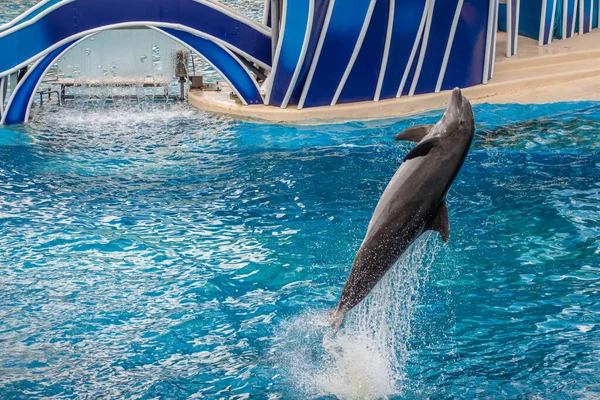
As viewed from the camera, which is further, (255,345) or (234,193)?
(234,193)

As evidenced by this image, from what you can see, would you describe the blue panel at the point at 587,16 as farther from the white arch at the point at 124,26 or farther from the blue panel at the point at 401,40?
the white arch at the point at 124,26

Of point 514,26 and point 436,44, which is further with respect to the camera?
point 514,26

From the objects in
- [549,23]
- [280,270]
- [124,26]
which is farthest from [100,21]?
[549,23]

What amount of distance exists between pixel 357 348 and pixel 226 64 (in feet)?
21.8

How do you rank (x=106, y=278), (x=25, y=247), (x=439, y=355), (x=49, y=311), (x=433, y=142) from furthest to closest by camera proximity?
1. (x=25, y=247)
2. (x=106, y=278)
3. (x=49, y=311)
4. (x=439, y=355)
5. (x=433, y=142)

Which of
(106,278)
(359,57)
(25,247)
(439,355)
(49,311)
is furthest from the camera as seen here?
(359,57)

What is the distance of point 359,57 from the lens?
438 inches

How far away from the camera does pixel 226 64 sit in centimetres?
1153

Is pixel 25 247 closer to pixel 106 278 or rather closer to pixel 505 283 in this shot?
pixel 106 278

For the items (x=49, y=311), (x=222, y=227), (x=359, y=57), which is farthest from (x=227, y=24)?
(x=49, y=311)

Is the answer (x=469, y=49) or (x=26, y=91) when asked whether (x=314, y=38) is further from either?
(x=26, y=91)

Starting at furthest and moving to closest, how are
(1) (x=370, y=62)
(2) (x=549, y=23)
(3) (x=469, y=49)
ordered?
1. (2) (x=549, y=23)
2. (3) (x=469, y=49)
3. (1) (x=370, y=62)

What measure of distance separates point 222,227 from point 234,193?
90cm

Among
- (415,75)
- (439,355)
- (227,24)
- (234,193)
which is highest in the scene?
(227,24)
